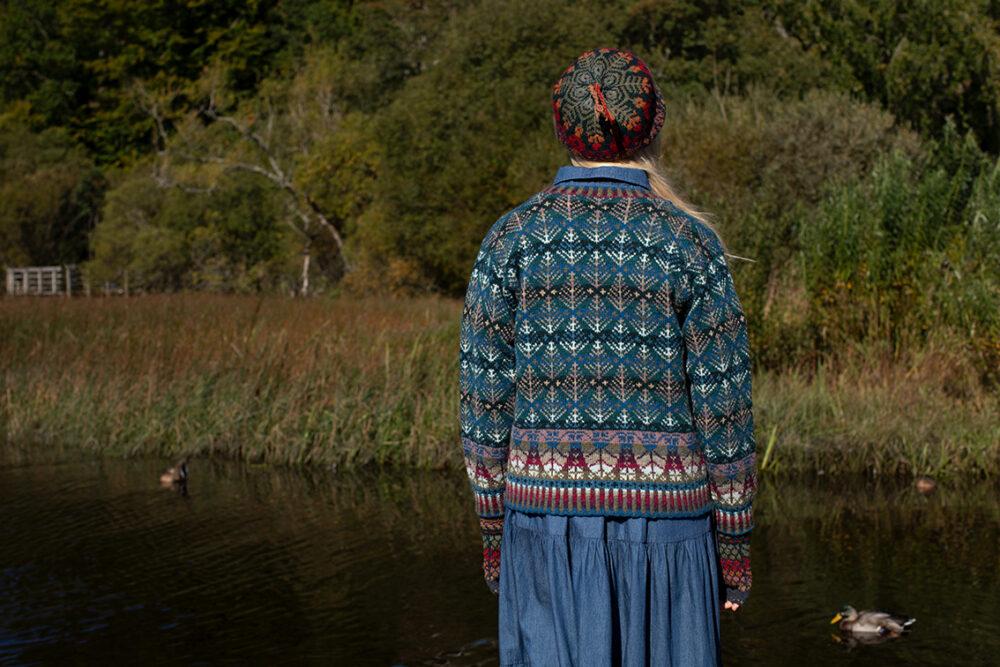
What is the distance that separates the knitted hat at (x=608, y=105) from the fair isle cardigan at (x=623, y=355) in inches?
2.1

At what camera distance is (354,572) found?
5.51 m

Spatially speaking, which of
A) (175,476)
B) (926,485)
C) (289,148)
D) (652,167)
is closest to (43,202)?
(289,148)

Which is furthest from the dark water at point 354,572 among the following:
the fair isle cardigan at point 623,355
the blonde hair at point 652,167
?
the blonde hair at point 652,167

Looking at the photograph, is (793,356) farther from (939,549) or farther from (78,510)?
(78,510)

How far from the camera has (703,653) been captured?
204cm

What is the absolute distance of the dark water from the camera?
4449 millimetres

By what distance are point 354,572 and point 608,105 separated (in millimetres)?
3933

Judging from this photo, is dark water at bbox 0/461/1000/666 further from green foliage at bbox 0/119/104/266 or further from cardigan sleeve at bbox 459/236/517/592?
green foliage at bbox 0/119/104/266

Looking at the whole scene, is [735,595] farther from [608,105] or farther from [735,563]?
[608,105]

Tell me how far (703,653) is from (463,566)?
3.64 m

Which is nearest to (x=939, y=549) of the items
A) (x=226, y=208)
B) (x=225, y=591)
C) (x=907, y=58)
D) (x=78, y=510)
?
(x=225, y=591)

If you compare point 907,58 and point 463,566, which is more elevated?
point 907,58

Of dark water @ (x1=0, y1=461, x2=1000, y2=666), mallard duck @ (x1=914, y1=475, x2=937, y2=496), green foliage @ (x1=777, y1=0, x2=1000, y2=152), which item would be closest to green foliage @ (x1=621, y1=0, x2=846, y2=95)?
green foliage @ (x1=777, y1=0, x2=1000, y2=152)

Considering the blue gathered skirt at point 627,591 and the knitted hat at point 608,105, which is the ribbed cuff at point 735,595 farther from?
the knitted hat at point 608,105
